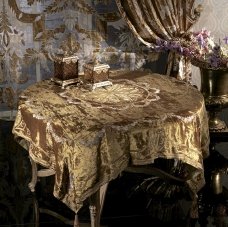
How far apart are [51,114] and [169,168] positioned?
125 cm

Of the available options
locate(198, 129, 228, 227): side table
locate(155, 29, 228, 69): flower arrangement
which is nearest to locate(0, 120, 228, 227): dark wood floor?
locate(198, 129, 228, 227): side table

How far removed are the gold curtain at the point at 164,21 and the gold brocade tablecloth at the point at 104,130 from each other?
911 millimetres

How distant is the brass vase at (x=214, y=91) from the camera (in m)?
4.01

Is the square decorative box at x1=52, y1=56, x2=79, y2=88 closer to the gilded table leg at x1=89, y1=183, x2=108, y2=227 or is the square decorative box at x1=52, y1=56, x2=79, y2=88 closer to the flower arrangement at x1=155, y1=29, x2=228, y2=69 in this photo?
the gilded table leg at x1=89, y1=183, x2=108, y2=227

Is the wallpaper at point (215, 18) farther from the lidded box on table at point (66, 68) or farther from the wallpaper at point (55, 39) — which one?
the lidded box on table at point (66, 68)

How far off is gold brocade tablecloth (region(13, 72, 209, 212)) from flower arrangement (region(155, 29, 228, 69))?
65 cm

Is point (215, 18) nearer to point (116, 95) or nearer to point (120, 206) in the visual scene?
point (116, 95)

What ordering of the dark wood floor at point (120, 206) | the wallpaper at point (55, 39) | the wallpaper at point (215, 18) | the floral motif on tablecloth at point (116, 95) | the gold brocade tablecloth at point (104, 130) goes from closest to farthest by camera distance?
the gold brocade tablecloth at point (104, 130)
the floral motif on tablecloth at point (116, 95)
the dark wood floor at point (120, 206)
the wallpaper at point (55, 39)
the wallpaper at point (215, 18)

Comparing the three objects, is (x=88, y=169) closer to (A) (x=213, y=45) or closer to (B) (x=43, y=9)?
(A) (x=213, y=45)

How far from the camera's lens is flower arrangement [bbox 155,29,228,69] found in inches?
151

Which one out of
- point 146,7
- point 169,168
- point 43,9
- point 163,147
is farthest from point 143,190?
point 43,9

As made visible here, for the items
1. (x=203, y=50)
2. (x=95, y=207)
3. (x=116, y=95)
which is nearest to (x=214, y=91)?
(x=203, y=50)

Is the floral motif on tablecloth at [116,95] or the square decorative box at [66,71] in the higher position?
the square decorative box at [66,71]

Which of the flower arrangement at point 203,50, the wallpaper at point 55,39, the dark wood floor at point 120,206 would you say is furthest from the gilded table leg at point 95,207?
the wallpaper at point 55,39
